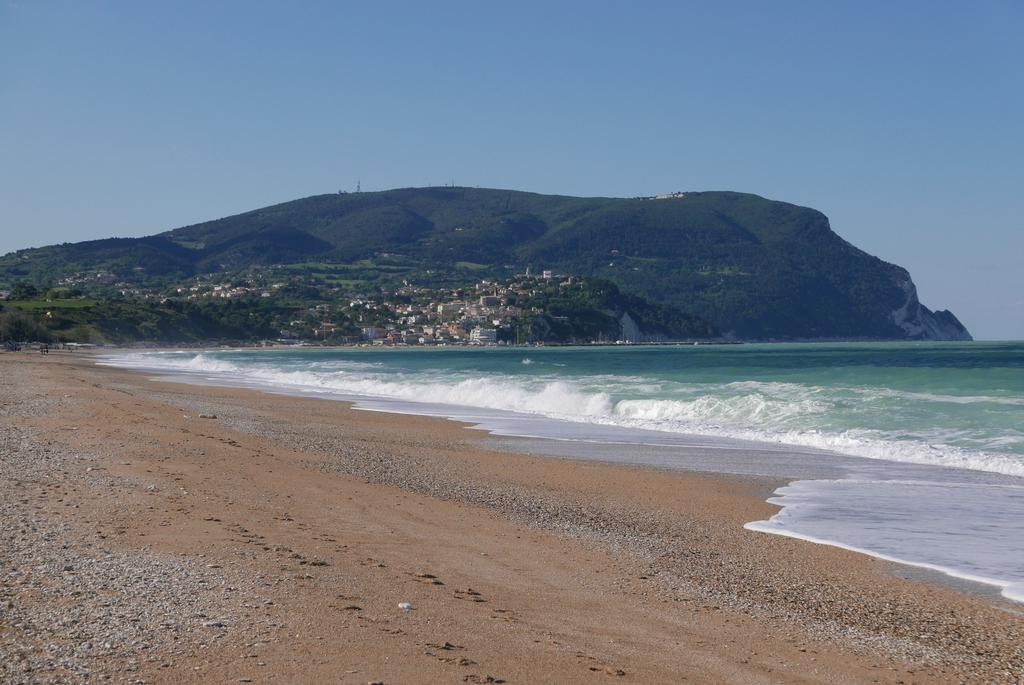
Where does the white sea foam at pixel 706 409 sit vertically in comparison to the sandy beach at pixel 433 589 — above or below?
below

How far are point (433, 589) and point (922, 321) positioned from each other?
188 meters

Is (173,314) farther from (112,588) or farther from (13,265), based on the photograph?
(112,588)

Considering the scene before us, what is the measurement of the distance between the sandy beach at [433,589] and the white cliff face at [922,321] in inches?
6924

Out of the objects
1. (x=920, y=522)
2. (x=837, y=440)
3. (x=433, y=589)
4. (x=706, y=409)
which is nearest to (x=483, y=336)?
(x=706, y=409)

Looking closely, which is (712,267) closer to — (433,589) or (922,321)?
(922,321)

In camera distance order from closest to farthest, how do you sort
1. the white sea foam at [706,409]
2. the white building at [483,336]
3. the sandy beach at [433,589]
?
A: 1. the sandy beach at [433,589]
2. the white sea foam at [706,409]
3. the white building at [483,336]

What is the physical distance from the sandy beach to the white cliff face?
17586cm

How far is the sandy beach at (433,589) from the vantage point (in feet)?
15.2

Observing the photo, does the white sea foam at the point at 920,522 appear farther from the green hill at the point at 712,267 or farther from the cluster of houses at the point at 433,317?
the green hill at the point at 712,267

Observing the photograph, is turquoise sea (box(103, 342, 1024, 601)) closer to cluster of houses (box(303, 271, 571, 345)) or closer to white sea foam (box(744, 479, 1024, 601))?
white sea foam (box(744, 479, 1024, 601))

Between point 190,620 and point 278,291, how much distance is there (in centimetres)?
16907

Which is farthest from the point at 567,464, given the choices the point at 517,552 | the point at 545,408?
the point at 545,408

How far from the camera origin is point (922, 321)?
584ft

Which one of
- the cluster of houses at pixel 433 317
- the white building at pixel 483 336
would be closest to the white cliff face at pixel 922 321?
the cluster of houses at pixel 433 317
